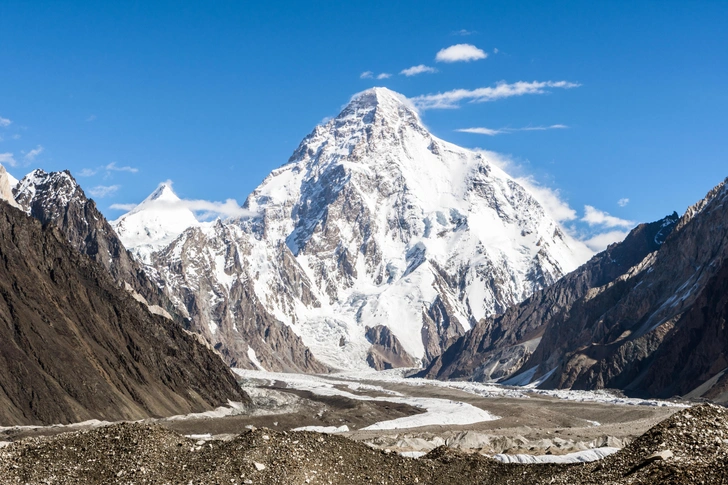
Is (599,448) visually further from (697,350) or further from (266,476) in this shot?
(697,350)

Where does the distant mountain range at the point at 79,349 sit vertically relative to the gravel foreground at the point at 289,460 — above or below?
above

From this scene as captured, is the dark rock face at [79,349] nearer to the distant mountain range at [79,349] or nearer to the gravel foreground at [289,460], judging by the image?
the distant mountain range at [79,349]

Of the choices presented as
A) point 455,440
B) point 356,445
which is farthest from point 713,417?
point 455,440

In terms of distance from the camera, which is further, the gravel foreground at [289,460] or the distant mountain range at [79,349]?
the distant mountain range at [79,349]

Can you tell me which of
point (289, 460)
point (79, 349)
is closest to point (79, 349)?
point (79, 349)

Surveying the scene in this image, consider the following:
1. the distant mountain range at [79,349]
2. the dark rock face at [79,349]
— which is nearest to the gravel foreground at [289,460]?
the distant mountain range at [79,349]

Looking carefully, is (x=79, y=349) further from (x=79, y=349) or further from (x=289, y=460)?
(x=289, y=460)
